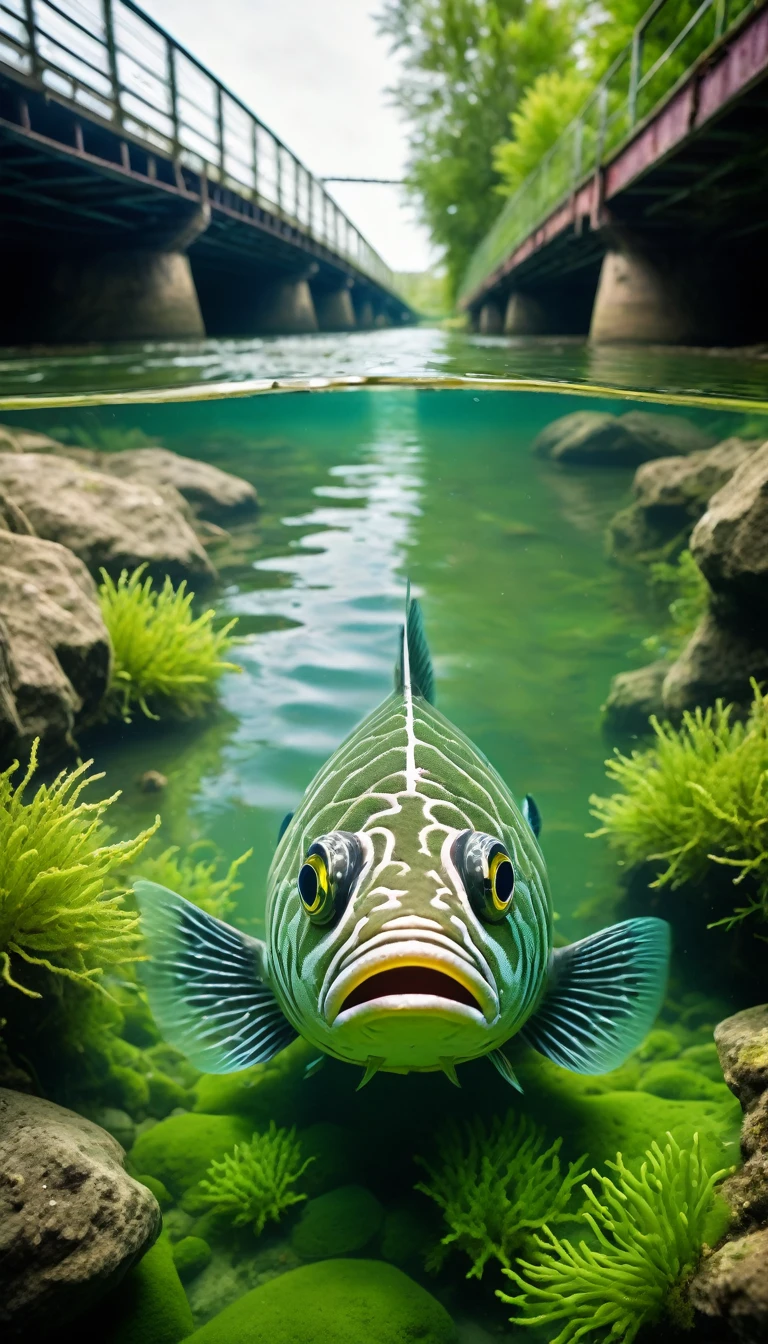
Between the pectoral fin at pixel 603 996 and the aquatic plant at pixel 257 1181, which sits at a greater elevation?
the pectoral fin at pixel 603 996

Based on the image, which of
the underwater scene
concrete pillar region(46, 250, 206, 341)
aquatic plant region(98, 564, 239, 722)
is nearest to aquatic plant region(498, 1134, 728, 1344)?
the underwater scene

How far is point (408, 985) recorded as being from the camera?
1.85 m

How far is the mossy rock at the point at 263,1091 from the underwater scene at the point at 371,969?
2 centimetres

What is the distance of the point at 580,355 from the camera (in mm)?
10484

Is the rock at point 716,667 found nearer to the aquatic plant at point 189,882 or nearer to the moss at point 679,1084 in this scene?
the moss at point 679,1084

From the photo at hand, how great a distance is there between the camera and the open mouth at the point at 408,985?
1849 millimetres

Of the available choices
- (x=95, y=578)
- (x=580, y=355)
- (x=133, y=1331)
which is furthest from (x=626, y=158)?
(x=133, y=1331)

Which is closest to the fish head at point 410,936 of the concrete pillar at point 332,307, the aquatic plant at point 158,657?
the aquatic plant at point 158,657

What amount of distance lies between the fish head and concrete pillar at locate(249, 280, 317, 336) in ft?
81.7

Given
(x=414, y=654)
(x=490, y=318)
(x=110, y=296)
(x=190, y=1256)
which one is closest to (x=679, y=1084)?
(x=190, y=1256)

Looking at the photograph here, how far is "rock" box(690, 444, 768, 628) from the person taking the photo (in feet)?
14.4

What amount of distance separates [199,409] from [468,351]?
3.81 metres

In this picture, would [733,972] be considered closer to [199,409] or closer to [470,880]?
[470,880]

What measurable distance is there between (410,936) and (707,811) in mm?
2633
